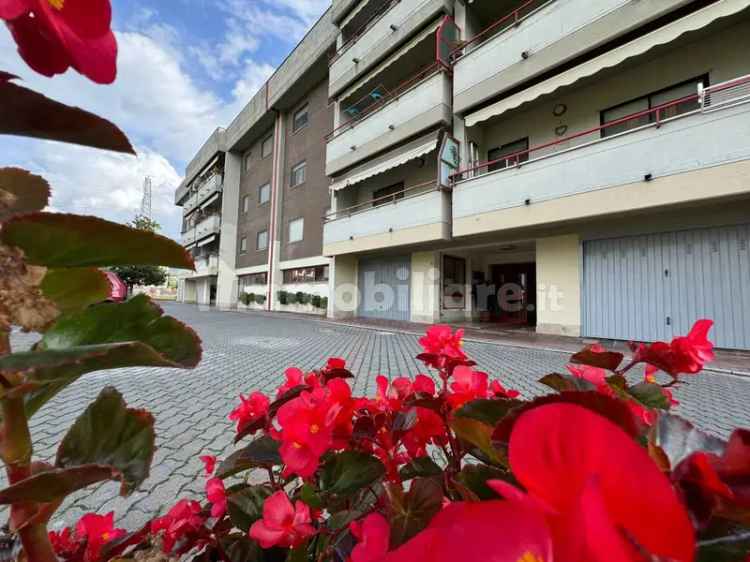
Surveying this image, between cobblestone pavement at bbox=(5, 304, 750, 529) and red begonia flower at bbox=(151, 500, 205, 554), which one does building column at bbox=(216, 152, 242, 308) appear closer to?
cobblestone pavement at bbox=(5, 304, 750, 529)

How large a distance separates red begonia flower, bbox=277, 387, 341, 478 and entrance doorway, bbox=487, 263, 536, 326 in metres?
13.9

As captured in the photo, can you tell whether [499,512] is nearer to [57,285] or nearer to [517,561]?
[517,561]

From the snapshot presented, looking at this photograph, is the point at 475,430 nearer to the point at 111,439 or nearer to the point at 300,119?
the point at 111,439

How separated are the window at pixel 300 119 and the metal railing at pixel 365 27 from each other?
371cm

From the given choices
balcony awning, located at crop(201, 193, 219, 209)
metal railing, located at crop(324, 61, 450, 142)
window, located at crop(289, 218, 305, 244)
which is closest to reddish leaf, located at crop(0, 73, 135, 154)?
metal railing, located at crop(324, 61, 450, 142)

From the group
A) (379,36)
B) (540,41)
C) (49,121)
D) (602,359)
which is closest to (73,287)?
(49,121)

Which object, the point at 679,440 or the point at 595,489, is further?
the point at 679,440

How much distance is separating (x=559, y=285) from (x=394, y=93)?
8830mm

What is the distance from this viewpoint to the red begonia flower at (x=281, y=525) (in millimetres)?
485

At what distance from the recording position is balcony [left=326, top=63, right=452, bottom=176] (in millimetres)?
10203

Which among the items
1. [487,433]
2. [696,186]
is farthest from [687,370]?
[696,186]

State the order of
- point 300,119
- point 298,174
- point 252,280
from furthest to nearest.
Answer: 1. point 252,280
2. point 300,119
3. point 298,174

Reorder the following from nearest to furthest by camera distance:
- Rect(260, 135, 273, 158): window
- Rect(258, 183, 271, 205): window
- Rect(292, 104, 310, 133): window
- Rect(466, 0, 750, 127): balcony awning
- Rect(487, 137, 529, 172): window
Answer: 1. Rect(466, 0, 750, 127): balcony awning
2. Rect(487, 137, 529, 172): window
3. Rect(292, 104, 310, 133): window
4. Rect(258, 183, 271, 205): window
5. Rect(260, 135, 273, 158): window

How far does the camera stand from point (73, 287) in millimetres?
412
